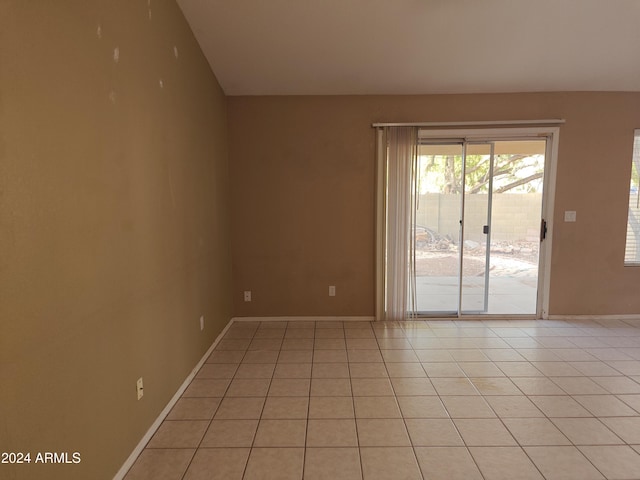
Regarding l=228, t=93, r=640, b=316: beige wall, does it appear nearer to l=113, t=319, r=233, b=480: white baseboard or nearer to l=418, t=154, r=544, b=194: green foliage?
l=418, t=154, r=544, b=194: green foliage

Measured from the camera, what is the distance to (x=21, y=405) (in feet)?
3.63

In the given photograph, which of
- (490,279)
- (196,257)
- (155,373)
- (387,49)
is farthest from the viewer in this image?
(490,279)

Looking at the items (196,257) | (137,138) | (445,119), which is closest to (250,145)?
(196,257)

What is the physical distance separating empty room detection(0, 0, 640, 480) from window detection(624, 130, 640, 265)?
1.0 inches

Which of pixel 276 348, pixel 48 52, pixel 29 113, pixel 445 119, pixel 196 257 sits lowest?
pixel 276 348

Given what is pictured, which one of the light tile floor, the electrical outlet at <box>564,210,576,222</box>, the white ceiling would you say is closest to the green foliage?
the electrical outlet at <box>564,210,576,222</box>

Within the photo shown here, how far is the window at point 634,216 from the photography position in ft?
12.4

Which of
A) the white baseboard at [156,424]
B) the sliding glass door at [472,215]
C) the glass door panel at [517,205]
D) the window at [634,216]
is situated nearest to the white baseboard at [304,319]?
the sliding glass door at [472,215]

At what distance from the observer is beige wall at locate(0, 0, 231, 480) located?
1107mm

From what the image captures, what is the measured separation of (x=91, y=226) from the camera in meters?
1.49

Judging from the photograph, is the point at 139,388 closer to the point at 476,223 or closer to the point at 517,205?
the point at 476,223

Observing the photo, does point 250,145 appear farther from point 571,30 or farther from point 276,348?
point 571,30

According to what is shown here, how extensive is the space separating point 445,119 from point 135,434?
12.6 ft

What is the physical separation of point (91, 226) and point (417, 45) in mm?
2910
